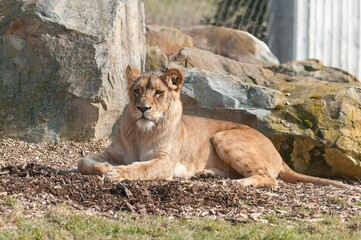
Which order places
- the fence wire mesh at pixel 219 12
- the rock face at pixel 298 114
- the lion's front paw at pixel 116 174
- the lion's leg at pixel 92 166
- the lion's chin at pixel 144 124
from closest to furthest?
the lion's front paw at pixel 116 174, the lion's leg at pixel 92 166, the lion's chin at pixel 144 124, the rock face at pixel 298 114, the fence wire mesh at pixel 219 12

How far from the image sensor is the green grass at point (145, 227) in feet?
23.3

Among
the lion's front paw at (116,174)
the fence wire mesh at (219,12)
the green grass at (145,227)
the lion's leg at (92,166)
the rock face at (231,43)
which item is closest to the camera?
the green grass at (145,227)

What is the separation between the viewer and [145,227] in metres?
7.36

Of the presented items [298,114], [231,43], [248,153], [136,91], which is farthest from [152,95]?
[231,43]

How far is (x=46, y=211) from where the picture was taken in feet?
25.3

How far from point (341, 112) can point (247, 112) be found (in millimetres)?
1081

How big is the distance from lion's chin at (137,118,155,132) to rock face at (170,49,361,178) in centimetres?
157

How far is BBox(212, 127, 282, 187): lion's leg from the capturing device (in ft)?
34.4

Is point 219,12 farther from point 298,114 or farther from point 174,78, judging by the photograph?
point 174,78

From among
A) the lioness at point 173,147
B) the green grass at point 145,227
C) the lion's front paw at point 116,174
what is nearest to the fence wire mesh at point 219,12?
the lioness at point 173,147

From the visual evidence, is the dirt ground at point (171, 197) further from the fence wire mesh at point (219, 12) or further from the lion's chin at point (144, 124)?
the fence wire mesh at point (219, 12)

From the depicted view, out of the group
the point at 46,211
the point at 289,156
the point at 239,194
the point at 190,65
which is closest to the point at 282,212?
the point at 239,194

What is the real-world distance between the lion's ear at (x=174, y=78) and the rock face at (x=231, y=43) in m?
5.36

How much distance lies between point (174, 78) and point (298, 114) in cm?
198
